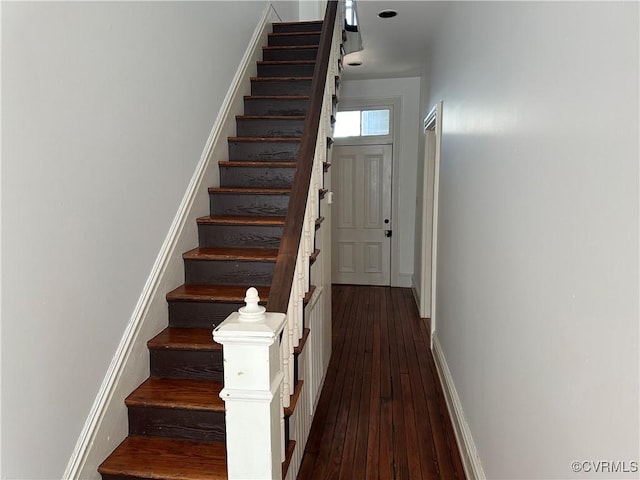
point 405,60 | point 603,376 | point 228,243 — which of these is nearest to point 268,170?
point 228,243

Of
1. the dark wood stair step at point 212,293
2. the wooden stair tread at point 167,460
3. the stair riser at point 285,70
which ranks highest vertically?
the stair riser at point 285,70

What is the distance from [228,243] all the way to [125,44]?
1193mm

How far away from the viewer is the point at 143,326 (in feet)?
6.88

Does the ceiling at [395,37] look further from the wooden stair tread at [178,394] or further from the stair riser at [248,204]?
the wooden stair tread at [178,394]

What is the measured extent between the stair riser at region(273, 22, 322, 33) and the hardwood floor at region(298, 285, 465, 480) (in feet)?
9.83

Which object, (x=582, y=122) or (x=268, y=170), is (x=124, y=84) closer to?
(x=268, y=170)

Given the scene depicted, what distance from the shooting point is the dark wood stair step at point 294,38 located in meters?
4.09

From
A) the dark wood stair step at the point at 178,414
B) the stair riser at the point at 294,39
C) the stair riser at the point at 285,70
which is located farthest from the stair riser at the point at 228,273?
the stair riser at the point at 294,39

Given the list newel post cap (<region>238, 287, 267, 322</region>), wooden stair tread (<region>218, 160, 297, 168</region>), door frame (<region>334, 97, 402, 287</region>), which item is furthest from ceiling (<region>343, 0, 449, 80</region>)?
newel post cap (<region>238, 287, 267, 322</region>)

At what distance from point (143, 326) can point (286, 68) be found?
8.57 ft

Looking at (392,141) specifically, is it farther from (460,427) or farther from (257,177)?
(460,427)

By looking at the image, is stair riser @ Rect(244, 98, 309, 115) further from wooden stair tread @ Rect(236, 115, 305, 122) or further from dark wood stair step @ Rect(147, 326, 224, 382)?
dark wood stair step @ Rect(147, 326, 224, 382)

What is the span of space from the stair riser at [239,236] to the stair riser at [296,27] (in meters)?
2.58

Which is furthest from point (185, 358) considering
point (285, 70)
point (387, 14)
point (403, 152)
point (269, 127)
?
point (403, 152)
